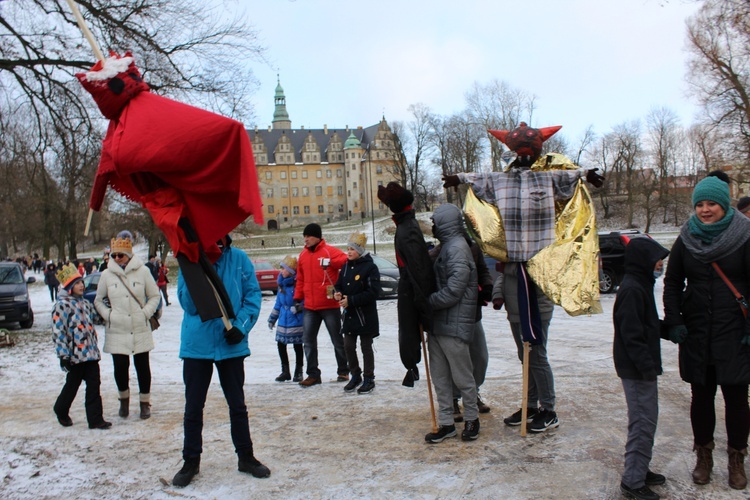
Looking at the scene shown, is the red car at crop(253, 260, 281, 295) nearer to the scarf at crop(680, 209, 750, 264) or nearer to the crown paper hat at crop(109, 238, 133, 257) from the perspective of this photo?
the crown paper hat at crop(109, 238, 133, 257)

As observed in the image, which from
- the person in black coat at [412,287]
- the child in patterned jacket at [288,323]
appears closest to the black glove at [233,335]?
the person in black coat at [412,287]

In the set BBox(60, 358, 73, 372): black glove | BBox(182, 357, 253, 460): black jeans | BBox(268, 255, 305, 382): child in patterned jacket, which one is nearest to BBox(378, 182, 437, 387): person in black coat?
BBox(182, 357, 253, 460): black jeans

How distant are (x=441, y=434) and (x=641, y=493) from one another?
1703 mm

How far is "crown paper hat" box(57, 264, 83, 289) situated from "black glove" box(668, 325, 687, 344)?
5.51 metres

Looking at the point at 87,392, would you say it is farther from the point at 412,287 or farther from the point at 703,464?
the point at 703,464

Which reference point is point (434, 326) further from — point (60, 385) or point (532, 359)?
point (60, 385)

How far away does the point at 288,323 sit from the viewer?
8320mm

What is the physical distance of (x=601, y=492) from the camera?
4.11 metres

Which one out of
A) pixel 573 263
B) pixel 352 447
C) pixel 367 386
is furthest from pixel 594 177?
pixel 367 386

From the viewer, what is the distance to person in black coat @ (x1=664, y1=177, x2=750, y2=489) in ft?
13.3

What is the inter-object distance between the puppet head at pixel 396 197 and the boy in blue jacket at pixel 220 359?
1454mm

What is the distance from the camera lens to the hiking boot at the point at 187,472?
4.48m

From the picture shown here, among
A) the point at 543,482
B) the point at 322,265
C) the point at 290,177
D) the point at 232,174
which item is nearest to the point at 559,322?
the point at 322,265

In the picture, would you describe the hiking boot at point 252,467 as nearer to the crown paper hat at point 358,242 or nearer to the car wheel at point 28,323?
the crown paper hat at point 358,242
